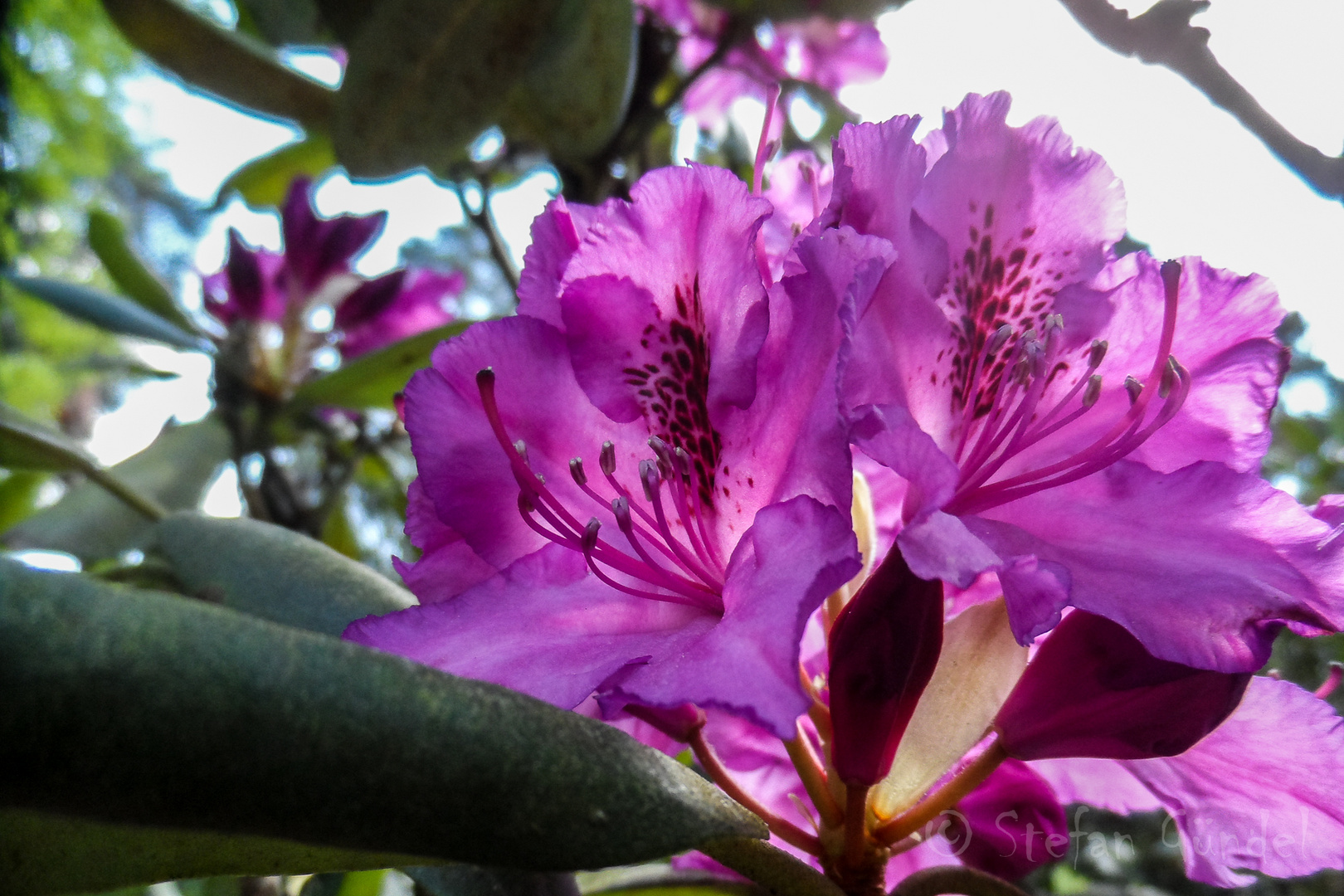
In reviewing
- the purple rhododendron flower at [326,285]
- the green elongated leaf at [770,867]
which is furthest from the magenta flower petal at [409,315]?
the green elongated leaf at [770,867]

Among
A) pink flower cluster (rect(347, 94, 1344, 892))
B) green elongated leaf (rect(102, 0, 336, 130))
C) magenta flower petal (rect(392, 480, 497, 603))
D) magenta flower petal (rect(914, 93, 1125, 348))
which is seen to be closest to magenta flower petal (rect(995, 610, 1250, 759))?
pink flower cluster (rect(347, 94, 1344, 892))

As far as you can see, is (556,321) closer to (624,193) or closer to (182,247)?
(624,193)

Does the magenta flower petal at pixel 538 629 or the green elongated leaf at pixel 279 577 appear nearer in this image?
the magenta flower petal at pixel 538 629

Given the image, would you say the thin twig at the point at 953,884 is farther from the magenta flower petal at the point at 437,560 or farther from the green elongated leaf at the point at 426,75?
the green elongated leaf at the point at 426,75

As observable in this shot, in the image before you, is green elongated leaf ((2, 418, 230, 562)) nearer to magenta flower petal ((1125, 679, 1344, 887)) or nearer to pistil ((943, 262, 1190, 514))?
pistil ((943, 262, 1190, 514))

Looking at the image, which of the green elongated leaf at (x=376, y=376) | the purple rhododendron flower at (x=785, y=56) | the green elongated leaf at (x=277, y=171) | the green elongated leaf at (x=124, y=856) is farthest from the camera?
the green elongated leaf at (x=277, y=171)
